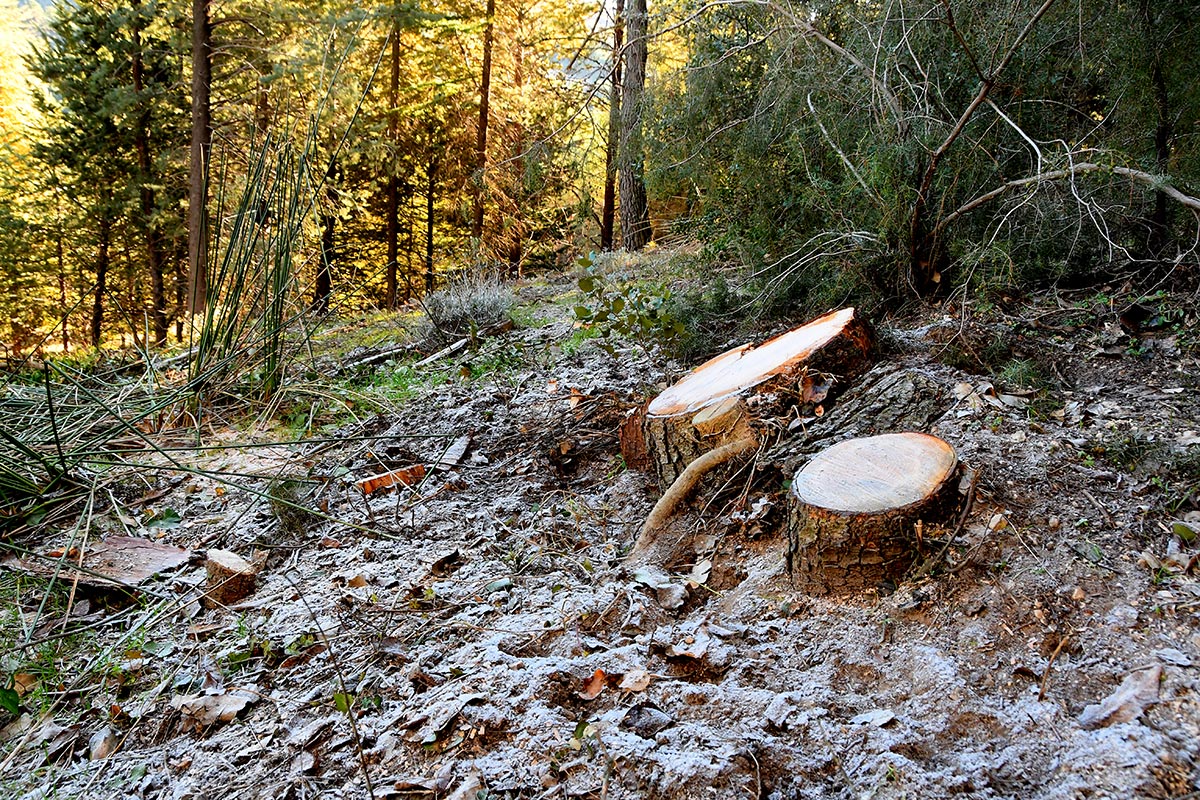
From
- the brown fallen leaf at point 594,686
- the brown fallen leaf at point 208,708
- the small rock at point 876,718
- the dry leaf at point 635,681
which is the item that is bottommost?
→ the brown fallen leaf at point 208,708

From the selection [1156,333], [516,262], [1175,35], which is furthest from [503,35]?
[1156,333]

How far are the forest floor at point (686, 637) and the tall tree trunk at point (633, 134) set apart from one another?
3089 millimetres

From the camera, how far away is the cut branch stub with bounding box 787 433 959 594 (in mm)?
1726

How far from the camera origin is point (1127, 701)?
4.28 feet

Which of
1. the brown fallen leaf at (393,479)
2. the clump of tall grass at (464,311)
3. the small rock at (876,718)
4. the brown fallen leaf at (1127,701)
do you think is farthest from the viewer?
the clump of tall grass at (464,311)

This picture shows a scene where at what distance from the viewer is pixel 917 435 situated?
197cm

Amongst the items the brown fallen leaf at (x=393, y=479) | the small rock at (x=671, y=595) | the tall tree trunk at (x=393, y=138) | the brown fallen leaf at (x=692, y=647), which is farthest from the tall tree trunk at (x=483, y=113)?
the brown fallen leaf at (x=692, y=647)

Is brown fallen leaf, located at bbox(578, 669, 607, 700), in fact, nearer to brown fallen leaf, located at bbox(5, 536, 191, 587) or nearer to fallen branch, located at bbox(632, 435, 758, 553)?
fallen branch, located at bbox(632, 435, 758, 553)

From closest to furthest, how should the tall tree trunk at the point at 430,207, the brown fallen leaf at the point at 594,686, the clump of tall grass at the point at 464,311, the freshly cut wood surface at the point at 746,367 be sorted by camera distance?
the brown fallen leaf at the point at 594,686, the freshly cut wood surface at the point at 746,367, the clump of tall grass at the point at 464,311, the tall tree trunk at the point at 430,207

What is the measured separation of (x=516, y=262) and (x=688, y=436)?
8565mm

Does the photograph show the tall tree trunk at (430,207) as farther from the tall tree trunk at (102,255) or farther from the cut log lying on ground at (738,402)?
the cut log lying on ground at (738,402)

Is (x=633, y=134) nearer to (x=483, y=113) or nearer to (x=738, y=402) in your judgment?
(x=738, y=402)

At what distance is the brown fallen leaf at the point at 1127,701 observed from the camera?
4.20ft

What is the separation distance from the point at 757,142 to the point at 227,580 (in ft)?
12.4
